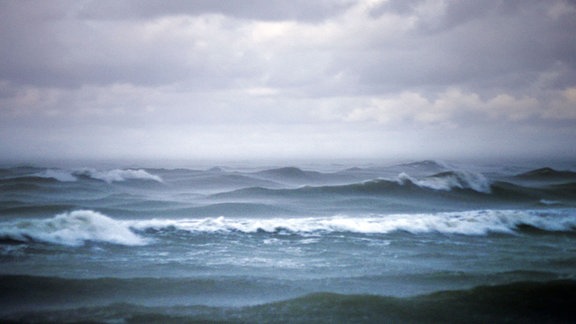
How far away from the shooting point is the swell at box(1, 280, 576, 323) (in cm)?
510

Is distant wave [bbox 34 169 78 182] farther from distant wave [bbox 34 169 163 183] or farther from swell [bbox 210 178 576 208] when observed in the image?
swell [bbox 210 178 576 208]

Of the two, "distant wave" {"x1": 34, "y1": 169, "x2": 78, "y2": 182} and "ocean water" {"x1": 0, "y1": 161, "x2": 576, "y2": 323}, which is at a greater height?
"distant wave" {"x1": 34, "y1": 169, "x2": 78, "y2": 182}

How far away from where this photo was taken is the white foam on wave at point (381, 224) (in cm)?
1130

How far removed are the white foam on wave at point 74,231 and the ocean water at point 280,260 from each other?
43 millimetres

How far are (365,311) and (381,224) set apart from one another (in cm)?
702

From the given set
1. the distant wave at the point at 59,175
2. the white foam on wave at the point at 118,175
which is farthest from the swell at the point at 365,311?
the white foam on wave at the point at 118,175

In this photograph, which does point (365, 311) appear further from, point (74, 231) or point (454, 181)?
point (454, 181)

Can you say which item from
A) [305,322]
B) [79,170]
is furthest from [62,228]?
[79,170]

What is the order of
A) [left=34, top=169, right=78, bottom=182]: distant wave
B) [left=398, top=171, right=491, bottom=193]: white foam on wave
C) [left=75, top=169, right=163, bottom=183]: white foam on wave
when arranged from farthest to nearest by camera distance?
1. [left=75, top=169, right=163, bottom=183]: white foam on wave
2. [left=34, top=169, right=78, bottom=182]: distant wave
3. [left=398, top=171, right=491, bottom=193]: white foam on wave

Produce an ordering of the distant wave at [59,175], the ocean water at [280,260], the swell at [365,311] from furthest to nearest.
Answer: the distant wave at [59,175] → the ocean water at [280,260] → the swell at [365,311]

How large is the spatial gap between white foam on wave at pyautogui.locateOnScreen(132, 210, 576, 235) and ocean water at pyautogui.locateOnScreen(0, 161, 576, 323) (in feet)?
0.18

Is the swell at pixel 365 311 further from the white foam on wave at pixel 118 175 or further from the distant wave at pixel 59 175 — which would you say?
the white foam on wave at pixel 118 175

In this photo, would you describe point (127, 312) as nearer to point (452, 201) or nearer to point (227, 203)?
point (227, 203)

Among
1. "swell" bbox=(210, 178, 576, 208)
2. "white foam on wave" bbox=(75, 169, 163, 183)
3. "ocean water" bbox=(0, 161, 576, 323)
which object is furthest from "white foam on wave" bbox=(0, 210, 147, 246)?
"white foam on wave" bbox=(75, 169, 163, 183)
